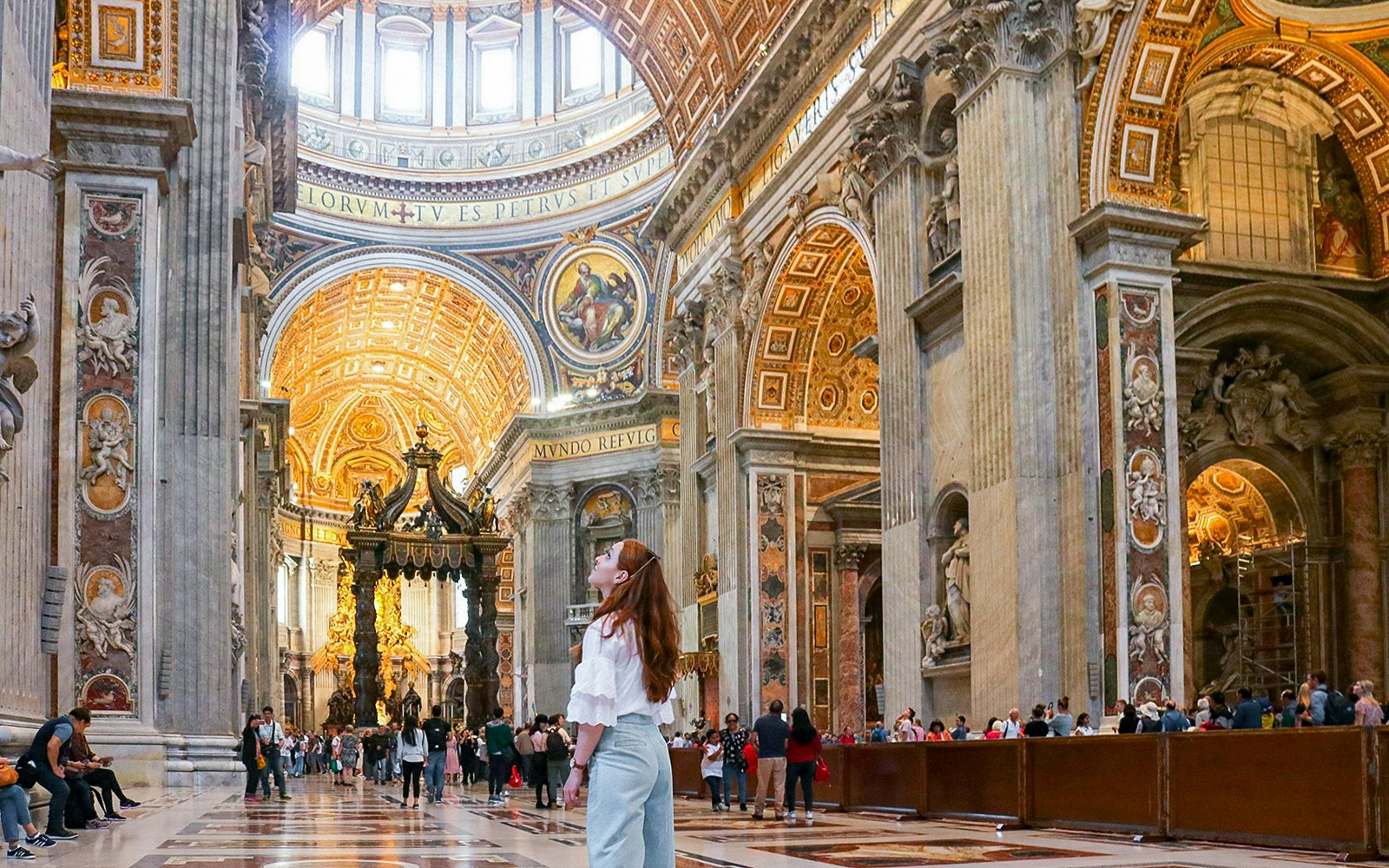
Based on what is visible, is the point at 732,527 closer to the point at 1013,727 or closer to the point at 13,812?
the point at 1013,727

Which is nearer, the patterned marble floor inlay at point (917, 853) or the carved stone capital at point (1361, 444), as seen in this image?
the patterned marble floor inlay at point (917, 853)

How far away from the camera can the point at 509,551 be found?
48.1 metres

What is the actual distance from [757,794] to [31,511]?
7.17 meters

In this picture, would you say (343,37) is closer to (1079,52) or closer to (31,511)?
(1079,52)

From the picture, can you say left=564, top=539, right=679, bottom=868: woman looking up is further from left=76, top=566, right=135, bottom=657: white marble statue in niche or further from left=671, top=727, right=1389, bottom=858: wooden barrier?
left=76, top=566, right=135, bottom=657: white marble statue in niche

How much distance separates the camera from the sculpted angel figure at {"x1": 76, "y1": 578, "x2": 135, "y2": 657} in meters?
11.0

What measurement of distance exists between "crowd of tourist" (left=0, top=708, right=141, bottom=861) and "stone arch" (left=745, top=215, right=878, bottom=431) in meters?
14.5

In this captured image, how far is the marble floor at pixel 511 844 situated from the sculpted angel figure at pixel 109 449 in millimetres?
2269

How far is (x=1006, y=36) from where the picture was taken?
15.3 meters

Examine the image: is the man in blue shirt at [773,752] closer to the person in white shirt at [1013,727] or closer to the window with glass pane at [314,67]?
the person in white shirt at [1013,727]

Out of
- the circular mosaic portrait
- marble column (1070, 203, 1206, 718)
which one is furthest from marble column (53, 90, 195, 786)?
the circular mosaic portrait

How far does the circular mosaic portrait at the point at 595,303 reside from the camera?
39031mm

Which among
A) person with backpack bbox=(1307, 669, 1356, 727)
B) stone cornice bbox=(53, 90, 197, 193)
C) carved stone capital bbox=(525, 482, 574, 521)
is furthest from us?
carved stone capital bbox=(525, 482, 574, 521)

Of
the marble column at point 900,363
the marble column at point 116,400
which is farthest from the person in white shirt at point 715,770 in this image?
the marble column at point 116,400
